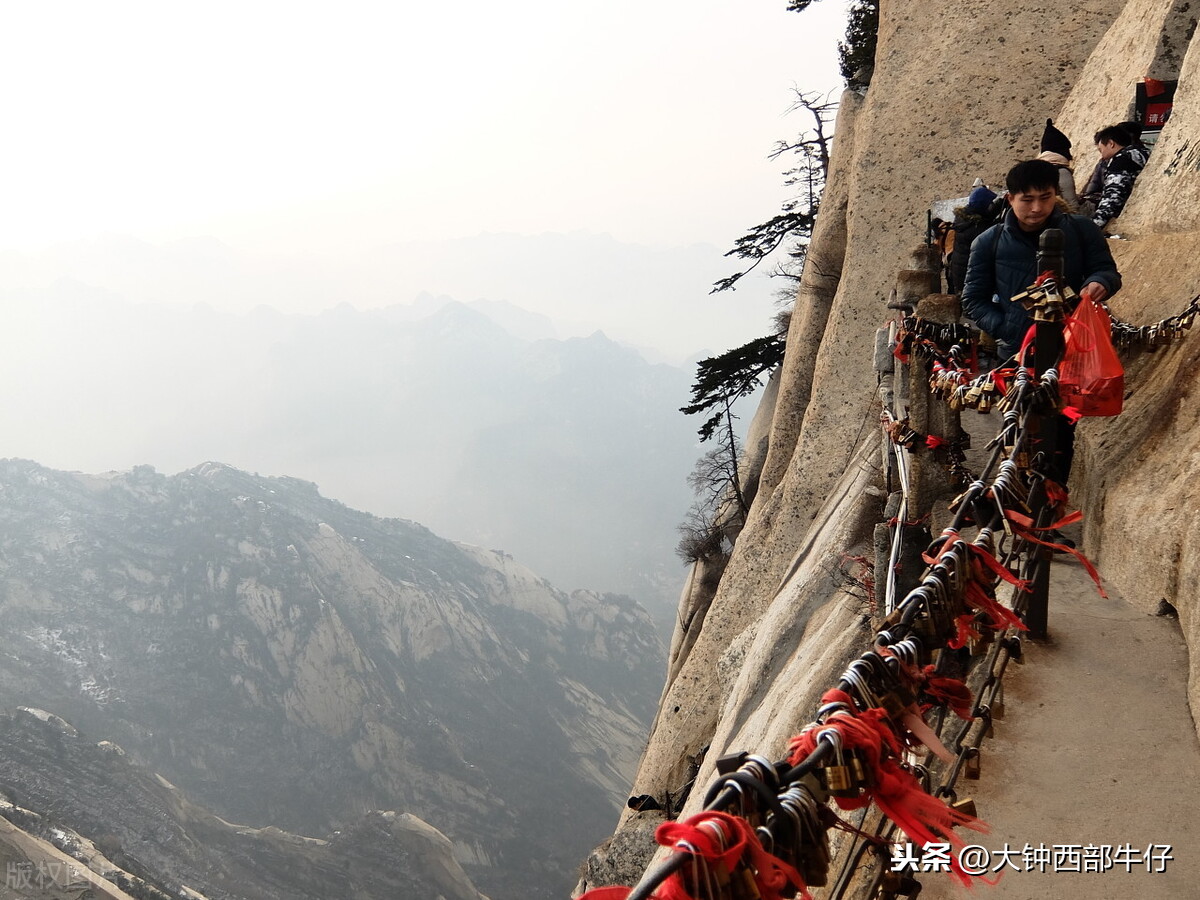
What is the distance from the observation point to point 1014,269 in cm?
505

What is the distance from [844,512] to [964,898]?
863 centimetres

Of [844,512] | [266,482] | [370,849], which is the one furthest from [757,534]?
[266,482]

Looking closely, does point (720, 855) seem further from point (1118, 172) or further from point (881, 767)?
point (1118, 172)

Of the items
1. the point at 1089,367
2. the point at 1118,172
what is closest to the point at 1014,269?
the point at 1089,367

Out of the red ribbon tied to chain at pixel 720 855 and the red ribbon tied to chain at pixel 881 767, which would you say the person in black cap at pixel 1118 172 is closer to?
the red ribbon tied to chain at pixel 881 767

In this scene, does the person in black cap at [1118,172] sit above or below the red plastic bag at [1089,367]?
above

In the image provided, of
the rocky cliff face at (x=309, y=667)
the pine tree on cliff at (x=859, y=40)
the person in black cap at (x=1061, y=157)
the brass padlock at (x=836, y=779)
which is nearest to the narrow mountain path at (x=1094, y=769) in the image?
the brass padlock at (x=836, y=779)

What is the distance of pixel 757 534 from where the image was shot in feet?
53.5

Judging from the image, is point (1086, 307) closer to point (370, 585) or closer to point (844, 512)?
point (844, 512)

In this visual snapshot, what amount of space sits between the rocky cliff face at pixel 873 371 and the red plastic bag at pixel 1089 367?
1.52ft

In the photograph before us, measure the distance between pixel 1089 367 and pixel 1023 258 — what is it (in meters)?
1.08

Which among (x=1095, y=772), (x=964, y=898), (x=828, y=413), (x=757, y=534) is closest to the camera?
(x=964, y=898)

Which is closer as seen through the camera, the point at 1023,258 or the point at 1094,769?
the point at 1094,769

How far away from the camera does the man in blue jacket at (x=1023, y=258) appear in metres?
4.65
